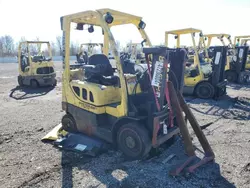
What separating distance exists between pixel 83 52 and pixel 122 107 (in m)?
11.7

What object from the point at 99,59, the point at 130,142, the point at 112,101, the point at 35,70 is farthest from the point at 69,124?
the point at 35,70

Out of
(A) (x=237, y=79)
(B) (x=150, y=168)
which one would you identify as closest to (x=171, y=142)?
(B) (x=150, y=168)

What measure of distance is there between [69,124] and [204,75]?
616cm

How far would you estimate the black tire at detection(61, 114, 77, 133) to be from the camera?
4.86m

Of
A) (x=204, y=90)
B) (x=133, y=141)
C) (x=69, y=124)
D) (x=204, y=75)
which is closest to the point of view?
(x=133, y=141)

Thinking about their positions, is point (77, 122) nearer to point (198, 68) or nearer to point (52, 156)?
point (52, 156)

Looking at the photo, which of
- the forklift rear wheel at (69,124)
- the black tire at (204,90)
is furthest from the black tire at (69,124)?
the black tire at (204,90)

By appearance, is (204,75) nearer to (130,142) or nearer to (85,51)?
(130,142)

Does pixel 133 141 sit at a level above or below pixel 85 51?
below

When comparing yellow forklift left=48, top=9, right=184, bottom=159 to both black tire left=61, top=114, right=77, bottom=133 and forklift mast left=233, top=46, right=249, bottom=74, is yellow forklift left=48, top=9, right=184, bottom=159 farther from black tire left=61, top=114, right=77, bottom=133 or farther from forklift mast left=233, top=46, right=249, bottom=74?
forklift mast left=233, top=46, right=249, bottom=74

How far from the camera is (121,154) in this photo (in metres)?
4.11

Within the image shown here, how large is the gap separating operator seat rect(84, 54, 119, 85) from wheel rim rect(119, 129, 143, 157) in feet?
3.35

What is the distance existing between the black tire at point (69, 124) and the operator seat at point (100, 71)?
0.98 metres

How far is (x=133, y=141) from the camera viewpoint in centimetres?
378
